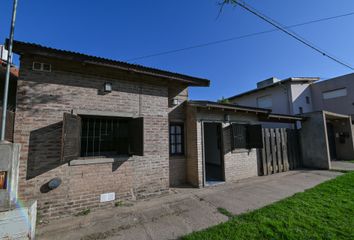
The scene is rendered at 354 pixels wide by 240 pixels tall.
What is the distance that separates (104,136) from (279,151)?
8455 millimetres

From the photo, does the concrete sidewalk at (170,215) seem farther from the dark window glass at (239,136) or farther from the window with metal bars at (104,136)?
the dark window glass at (239,136)

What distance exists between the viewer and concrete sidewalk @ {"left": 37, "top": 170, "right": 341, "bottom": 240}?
3.34m

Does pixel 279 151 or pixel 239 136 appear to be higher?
pixel 239 136

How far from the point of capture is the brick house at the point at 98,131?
396 centimetres

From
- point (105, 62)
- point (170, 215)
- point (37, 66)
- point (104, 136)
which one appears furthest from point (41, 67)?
point (170, 215)

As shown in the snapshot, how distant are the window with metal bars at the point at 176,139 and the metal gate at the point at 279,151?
157 inches

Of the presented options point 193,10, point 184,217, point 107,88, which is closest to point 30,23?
point 107,88

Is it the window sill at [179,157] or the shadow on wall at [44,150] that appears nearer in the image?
the shadow on wall at [44,150]

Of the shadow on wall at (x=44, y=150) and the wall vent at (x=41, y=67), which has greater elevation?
the wall vent at (x=41, y=67)

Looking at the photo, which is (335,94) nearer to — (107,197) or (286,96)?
(286,96)

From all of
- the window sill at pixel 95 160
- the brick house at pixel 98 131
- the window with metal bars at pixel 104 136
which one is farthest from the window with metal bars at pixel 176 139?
the window sill at pixel 95 160

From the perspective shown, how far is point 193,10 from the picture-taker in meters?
6.20

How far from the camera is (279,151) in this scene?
8.95 m

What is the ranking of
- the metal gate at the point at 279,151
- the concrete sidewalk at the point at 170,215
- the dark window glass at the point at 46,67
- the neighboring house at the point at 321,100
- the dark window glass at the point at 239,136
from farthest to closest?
1. the neighboring house at the point at 321,100
2. the metal gate at the point at 279,151
3. the dark window glass at the point at 239,136
4. the dark window glass at the point at 46,67
5. the concrete sidewalk at the point at 170,215
